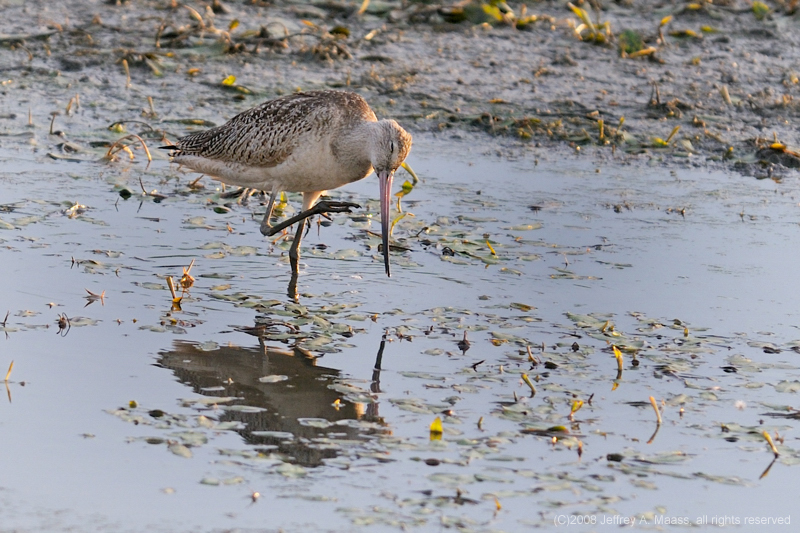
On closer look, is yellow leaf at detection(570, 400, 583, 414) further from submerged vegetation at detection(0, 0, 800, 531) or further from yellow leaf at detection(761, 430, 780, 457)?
yellow leaf at detection(761, 430, 780, 457)

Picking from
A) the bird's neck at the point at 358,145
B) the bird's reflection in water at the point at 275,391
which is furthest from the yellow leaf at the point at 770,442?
the bird's neck at the point at 358,145

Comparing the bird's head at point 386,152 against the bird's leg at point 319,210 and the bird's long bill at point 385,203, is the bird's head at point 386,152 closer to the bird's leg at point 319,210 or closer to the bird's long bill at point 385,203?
the bird's long bill at point 385,203

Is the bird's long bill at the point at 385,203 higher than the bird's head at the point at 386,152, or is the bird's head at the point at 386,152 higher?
the bird's head at the point at 386,152

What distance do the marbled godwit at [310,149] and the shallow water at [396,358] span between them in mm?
437

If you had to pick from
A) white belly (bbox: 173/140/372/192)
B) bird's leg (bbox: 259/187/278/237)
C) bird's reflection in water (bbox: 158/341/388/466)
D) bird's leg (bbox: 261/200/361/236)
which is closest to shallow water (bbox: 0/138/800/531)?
bird's reflection in water (bbox: 158/341/388/466)

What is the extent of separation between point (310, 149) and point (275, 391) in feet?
6.36

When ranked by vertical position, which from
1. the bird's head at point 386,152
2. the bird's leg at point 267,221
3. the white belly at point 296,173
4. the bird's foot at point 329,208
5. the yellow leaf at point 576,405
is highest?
the bird's head at point 386,152

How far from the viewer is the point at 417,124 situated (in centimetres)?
1020

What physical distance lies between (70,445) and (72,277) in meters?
2.07

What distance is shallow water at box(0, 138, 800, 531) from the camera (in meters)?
4.34

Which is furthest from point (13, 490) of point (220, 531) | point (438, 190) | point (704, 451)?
point (438, 190)

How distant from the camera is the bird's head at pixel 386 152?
21.3ft

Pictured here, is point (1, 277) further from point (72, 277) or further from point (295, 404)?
point (295, 404)

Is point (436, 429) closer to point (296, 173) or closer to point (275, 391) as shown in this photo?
point (275, 391)
